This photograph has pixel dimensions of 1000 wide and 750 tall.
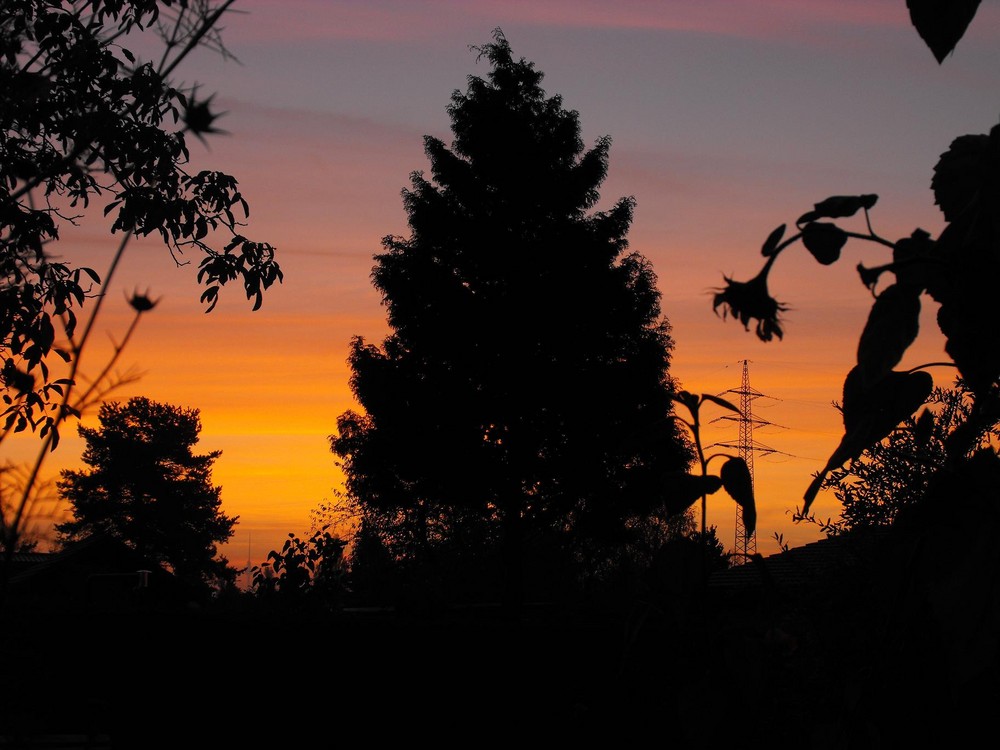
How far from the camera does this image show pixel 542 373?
1029 inches

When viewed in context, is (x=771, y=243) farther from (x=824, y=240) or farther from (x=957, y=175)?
(x=957, y=175)

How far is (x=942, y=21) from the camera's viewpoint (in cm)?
82

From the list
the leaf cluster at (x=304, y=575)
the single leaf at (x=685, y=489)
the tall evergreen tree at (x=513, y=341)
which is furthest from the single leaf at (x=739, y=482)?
the tall evergreen tree at (x=513, y=341)

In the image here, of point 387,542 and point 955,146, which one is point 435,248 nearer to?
point 387,542

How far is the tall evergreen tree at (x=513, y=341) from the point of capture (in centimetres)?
2598

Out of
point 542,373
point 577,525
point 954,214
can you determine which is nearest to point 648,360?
point 542,373

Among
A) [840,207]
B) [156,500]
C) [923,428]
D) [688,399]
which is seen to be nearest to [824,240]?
[840,207]

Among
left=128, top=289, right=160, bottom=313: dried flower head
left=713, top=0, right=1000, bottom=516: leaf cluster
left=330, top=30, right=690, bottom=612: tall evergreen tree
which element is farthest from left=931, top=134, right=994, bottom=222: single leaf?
left=330, top=30, right=690, bottom=612: tall evergreen tree

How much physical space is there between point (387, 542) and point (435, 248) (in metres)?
10.6

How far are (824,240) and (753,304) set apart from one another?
0.12 metres

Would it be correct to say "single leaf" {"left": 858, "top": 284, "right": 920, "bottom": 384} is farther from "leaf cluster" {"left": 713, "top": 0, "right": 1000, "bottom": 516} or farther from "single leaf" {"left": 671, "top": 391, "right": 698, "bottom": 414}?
"single leaf" {"left": 671, "top": 391, "right": 698, "bottom": 414}

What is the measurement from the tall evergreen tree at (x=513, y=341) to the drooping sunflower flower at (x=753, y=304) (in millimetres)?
24206

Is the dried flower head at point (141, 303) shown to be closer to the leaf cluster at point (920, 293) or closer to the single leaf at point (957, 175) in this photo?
the leaf cluster at point (920, 293)

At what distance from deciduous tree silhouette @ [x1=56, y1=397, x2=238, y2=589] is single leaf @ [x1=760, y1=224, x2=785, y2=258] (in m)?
49.4
